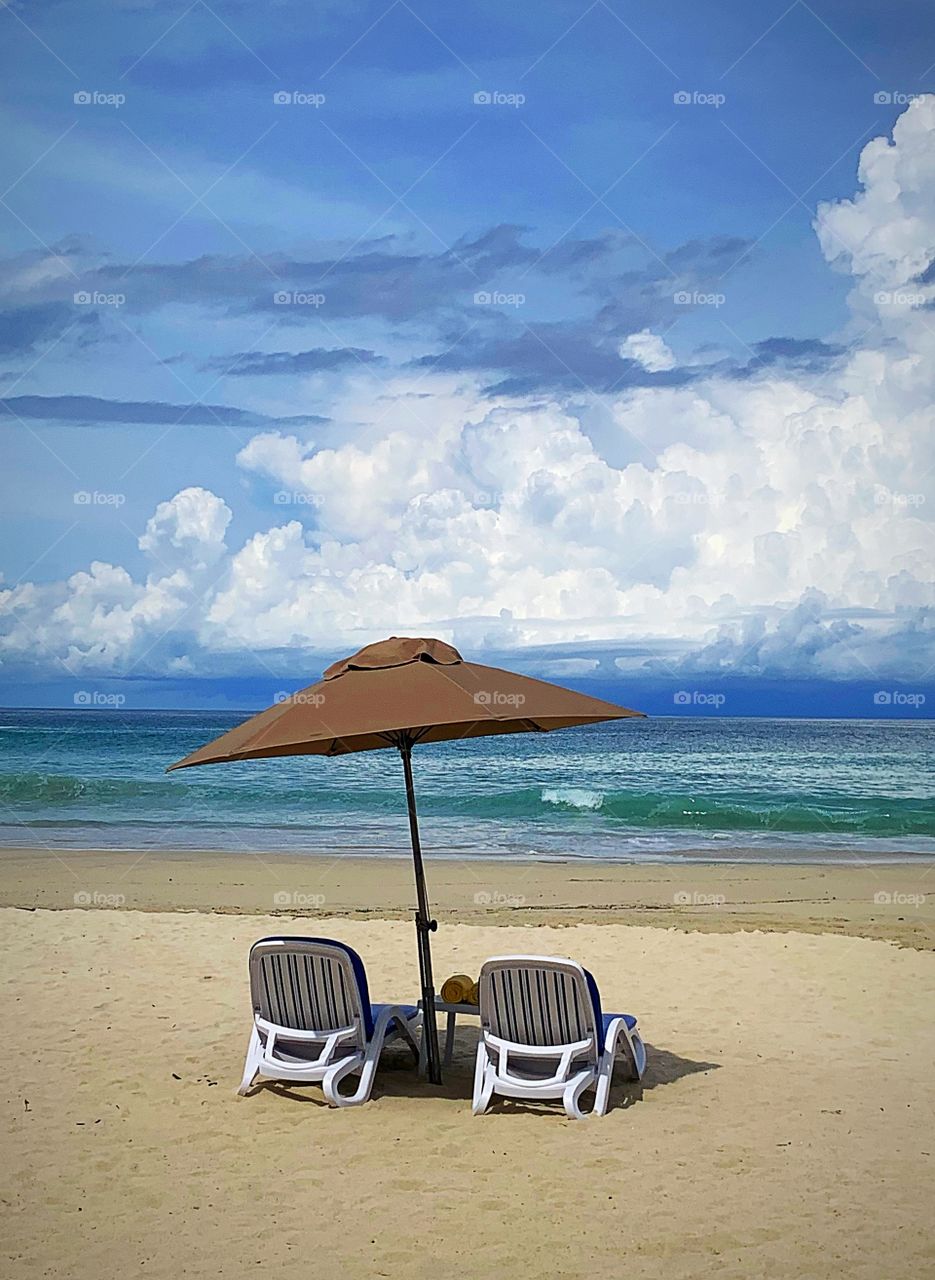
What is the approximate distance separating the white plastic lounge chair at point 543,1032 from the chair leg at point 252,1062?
1.17 m

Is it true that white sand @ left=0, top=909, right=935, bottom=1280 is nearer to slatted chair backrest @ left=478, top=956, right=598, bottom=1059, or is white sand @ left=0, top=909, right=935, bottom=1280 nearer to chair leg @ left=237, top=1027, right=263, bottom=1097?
chair leg @ left=237, top=1027, right=263, bottom=1097

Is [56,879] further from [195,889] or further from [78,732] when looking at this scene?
[78,732]

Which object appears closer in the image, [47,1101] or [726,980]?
[47,1101]

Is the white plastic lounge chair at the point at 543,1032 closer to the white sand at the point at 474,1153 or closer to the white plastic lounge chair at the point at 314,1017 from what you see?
the white sand at the point at 474,1153

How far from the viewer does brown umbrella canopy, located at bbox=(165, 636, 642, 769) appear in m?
5.43

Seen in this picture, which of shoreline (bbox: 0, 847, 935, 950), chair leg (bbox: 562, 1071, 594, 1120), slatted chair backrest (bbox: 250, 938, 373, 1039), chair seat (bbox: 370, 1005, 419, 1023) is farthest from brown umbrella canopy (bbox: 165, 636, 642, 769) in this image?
shoreline (bbox: 0, 847, 935, 950)

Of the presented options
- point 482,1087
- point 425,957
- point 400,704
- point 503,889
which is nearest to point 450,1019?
point 425,957

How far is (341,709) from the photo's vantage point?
5.63 m

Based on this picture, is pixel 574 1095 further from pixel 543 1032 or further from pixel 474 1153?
pixel 474 1153

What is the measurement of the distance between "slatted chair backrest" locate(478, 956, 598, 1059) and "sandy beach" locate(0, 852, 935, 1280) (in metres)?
0.39

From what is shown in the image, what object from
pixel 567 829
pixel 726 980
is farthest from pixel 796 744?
pixel 726 980

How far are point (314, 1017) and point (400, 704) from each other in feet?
5.85

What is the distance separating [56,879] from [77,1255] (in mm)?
12665

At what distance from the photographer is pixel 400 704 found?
5562 millimetres
